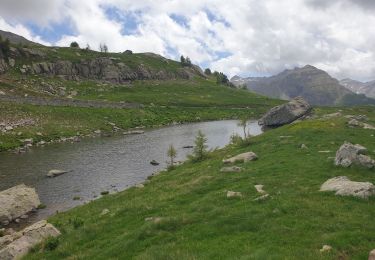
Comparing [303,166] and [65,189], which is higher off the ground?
[303,166]

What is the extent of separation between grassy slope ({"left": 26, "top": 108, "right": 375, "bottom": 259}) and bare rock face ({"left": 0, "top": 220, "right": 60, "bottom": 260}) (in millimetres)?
926

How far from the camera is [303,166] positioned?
118 feet

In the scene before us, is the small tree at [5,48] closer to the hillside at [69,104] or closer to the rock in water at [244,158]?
the hillside at [69,104]

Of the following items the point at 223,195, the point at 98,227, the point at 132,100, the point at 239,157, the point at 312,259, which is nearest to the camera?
the point at 312,259

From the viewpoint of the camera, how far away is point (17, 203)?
38.7 metres

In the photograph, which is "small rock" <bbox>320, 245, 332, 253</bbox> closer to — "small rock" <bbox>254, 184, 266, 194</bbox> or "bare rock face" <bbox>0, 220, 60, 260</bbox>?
"small rock" <bbox>254, 184, 266, 194</bbox>

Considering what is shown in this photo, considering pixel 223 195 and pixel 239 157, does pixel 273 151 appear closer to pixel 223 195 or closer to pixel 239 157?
pixel 239 157

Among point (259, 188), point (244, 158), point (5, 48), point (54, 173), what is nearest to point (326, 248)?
point (259, 188)

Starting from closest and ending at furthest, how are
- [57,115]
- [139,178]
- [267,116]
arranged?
[139,178]
[57,115]
[267,116]

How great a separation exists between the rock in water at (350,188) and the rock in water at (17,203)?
1096 inches

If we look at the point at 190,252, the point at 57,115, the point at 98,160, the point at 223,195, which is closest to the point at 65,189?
the point at 98,160

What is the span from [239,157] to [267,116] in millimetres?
81735

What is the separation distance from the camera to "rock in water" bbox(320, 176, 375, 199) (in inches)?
992

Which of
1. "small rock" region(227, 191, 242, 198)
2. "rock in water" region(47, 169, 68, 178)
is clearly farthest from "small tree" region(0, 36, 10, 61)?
"small rock" region(227, 191, 242, 198)
